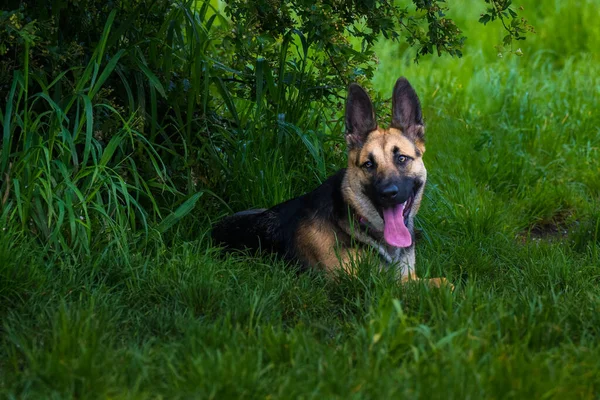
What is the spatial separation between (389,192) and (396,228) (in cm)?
23

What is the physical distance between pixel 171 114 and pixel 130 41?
1.79ft

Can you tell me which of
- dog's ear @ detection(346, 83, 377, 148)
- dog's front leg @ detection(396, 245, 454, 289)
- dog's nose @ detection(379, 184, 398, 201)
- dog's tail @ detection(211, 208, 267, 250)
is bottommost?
dog's tail @ detection(211, 208, 267, 250)

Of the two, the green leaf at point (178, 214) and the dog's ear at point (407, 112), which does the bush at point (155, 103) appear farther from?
the dog's ear at point (407, 112)

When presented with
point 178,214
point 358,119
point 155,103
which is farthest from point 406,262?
point 155,103

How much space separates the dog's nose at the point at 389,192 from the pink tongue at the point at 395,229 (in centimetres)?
13

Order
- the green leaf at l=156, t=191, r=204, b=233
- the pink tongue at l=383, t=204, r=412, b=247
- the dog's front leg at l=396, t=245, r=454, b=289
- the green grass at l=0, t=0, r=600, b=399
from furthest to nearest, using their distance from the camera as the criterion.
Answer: the green leaf at l=156, t=191, r=204, b=233, the pink tongue at l=383, t=204, r=412, b=247, the dog's front leg at l=396, t=245, r=454, b=289, the green grass at l=0, t=0, r=600, b=399

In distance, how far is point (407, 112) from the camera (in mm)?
4961

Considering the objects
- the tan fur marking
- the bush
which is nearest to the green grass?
the bush

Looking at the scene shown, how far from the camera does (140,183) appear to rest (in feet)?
17.1

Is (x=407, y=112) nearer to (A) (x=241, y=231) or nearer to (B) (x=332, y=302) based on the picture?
(A) (x=241, y=231)

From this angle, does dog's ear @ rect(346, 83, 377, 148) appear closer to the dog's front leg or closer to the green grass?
the green grass

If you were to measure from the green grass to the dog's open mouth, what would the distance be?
31 centimetres

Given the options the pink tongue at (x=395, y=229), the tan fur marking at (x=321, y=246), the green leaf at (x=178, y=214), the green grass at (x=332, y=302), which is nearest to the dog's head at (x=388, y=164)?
the pink tongue at (x=395, y=229)

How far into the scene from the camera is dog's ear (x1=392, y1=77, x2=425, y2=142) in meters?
4.91
